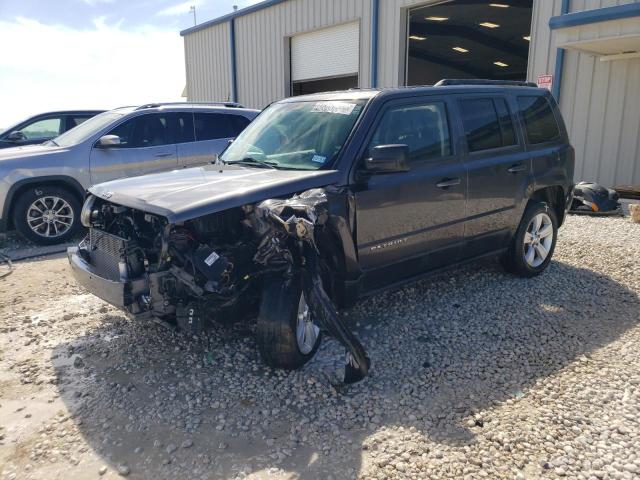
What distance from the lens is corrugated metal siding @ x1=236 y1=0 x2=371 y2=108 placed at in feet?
44.8

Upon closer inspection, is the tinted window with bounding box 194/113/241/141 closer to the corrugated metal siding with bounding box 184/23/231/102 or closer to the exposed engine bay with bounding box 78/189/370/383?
the exposed engine bay with bounding box 78/189/370/383

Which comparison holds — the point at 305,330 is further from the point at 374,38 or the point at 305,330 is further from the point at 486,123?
the point at 374,38

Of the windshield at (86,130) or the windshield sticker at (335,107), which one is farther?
the windshield at (86,130)

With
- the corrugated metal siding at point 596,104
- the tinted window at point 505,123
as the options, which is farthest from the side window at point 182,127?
the corrugated metal siding at point 596,104

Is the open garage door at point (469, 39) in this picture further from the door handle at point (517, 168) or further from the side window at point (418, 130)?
the side window at point (418, 130)

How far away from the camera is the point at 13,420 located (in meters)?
3.09

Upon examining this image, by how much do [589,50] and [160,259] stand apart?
29.9ft

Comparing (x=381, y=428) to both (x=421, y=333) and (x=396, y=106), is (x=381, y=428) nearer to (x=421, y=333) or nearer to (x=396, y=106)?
(x=421, y=333)

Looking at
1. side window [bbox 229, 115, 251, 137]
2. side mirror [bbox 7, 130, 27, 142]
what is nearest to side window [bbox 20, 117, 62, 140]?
side mirror [bbox 7, 130, 27, 142]

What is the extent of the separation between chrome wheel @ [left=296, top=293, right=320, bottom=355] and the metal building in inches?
279

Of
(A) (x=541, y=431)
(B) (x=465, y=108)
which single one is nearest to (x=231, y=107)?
(B) (x=465, y=108)

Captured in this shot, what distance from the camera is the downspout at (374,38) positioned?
13.0m

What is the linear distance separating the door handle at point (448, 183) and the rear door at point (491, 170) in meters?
0.21

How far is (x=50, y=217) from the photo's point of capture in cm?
711
